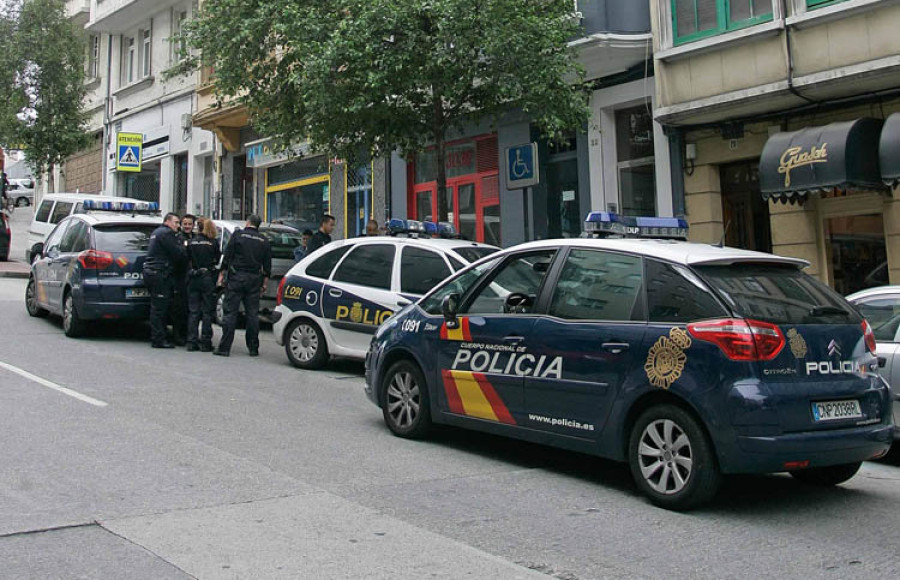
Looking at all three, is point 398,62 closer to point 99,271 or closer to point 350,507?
point 99,271

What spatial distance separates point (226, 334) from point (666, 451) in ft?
24.7

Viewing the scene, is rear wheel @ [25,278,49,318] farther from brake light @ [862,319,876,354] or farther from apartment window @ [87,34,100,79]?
apartment window @ [87,34,100,79]

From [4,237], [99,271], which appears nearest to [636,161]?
[99,271]

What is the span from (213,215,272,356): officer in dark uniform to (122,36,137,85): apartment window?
23.1 meters

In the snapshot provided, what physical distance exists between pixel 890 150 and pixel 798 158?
1.19 m

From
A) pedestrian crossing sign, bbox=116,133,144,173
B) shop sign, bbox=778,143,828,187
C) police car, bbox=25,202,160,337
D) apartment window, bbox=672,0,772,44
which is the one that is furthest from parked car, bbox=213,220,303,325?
pedestrian crossing sign, bbox=116,133,144,173

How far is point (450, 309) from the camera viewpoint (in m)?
6.73

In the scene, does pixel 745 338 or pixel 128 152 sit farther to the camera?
pixel 128 152

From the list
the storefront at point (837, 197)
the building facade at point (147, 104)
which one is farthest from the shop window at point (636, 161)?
the building facade at point (147, 104)

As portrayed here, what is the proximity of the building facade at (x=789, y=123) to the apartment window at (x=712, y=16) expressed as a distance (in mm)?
19

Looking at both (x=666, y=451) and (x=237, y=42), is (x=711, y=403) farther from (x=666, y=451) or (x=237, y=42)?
(x=237, y=42)

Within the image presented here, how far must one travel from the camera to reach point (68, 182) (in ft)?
125

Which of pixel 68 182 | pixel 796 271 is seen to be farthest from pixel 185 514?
pixel 68 182

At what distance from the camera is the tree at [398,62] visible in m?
12.9
